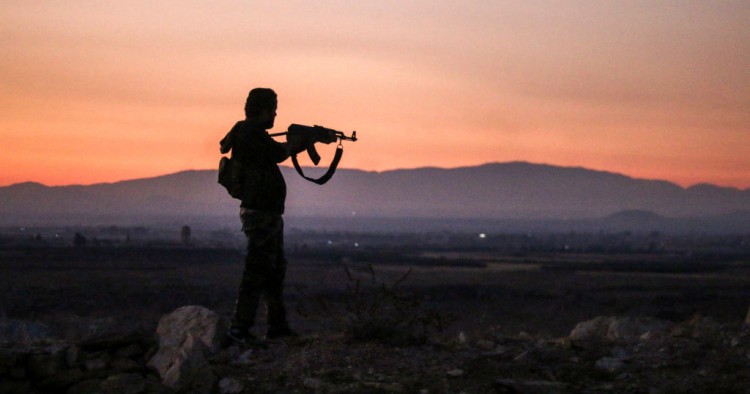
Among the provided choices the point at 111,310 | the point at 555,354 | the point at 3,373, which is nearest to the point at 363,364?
the point at 555,354

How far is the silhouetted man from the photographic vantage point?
10.3m

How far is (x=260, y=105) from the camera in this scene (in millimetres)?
10352

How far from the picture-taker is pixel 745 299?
152 feet

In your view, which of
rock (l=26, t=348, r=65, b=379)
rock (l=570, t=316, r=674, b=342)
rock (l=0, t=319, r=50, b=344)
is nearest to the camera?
rock (l=26, t=348, r=65, b=379)

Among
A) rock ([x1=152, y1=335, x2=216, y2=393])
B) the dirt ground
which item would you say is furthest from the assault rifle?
the dirt ground

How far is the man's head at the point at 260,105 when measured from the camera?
10.3 metres

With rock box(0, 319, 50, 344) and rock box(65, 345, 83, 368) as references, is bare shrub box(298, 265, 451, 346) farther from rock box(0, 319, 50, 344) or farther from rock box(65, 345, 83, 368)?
rock box(0, 319, 50, 344)

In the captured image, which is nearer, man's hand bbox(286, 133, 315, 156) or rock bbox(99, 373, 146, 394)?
rock bbox(99, 373, 146, 394)

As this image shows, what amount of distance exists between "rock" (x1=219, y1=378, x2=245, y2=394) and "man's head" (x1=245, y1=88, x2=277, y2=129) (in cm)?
277

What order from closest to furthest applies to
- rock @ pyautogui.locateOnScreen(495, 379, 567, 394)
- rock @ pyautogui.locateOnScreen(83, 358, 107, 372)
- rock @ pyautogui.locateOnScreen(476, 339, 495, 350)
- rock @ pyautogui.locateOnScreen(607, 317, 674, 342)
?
rock @ pyautogui.locateOnScreen(495, 379, 567, 394)
rock @ pyautogui.locateOnScreen(83, 358, 107, 372)
rock @ pyautogui.locateOnScreen(476, 339, 495, 350)
rock @ pyautogui.locateOnScreen(607, 317, 674, 342)

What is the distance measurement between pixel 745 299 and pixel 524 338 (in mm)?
38588

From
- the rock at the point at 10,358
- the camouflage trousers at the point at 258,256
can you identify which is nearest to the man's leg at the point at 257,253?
the camouflage trousers at the point at 258,256

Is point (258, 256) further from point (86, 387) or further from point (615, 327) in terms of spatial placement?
point (615, 327)

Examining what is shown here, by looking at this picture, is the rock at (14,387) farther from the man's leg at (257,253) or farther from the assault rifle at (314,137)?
the assault rifle at (314,137)
